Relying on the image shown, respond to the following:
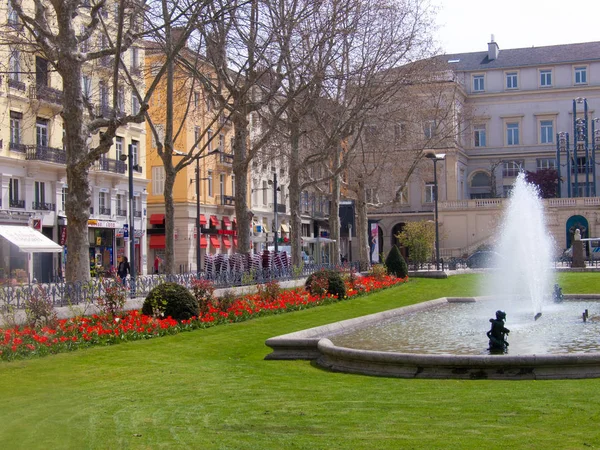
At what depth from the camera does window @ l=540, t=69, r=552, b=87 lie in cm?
7612

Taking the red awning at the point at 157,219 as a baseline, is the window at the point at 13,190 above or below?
above

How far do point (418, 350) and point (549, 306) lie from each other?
10.6m

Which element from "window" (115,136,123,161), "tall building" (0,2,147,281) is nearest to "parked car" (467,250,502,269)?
"tall building" (0,2,147,281)

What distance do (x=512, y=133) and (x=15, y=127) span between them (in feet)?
167

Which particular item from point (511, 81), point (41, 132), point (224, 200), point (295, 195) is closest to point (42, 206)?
point (41, 132)

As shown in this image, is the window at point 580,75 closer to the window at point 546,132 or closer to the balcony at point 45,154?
the window at point 546,132

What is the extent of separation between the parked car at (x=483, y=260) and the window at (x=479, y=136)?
29.3m

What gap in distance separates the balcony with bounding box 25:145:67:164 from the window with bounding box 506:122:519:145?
48.0m

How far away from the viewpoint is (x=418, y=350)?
13.7 m

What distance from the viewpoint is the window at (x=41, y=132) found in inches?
1614

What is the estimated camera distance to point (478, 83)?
77500 mm

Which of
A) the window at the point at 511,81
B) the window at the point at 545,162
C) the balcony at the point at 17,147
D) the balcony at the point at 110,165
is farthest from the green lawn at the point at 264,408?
the window at the point at 511,81

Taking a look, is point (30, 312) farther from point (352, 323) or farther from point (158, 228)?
point (158, 228)

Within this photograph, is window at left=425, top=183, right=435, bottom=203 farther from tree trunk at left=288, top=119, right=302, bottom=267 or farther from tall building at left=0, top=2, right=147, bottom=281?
tree trunk at left=288, top=119, right=302, bottom=267
